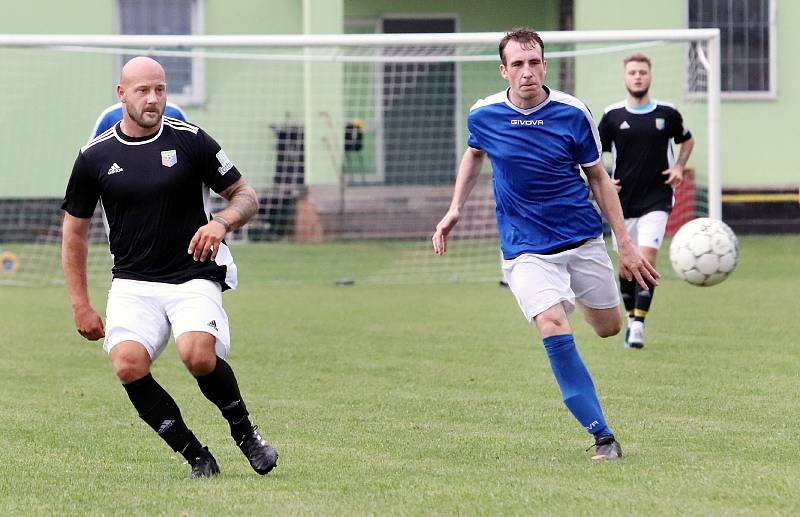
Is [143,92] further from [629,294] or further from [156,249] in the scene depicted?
[629,294]

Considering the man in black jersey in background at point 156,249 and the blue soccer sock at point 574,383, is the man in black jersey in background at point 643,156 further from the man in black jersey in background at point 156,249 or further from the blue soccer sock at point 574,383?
the man in black jersey in background at point 156,249

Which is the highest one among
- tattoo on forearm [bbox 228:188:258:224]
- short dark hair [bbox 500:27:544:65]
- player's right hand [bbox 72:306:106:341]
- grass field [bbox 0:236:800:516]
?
short dark hair [bbox 500:27:544:65]

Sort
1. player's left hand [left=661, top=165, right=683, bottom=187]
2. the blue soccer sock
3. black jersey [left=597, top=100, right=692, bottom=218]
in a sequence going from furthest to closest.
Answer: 1. black jersey [left=597, top=100, right=692, bottom=218]
2. player's left hand [left=661, top=165, right=683, bottom=187]
3. the blue soccer sock

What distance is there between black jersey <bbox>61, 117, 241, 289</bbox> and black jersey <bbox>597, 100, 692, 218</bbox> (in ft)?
19.6

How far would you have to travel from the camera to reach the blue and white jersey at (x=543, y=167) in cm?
696

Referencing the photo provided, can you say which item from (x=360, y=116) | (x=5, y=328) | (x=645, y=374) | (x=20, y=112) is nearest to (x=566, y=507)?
(x=645, y=374)

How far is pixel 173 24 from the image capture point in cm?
2412

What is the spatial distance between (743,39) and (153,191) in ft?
63.4

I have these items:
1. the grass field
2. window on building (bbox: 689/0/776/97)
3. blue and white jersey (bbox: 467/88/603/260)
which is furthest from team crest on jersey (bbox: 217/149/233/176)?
window on building (bbox: 689/0/776/97)

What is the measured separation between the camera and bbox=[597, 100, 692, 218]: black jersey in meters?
11.7

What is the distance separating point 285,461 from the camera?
665cm

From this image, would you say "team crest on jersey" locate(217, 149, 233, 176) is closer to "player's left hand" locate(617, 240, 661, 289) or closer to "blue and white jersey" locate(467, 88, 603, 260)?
"blue and white jersey" locate(467, 88, 603, 260)

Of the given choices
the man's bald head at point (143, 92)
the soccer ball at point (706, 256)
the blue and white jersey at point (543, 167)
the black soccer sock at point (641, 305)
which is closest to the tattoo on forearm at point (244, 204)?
the man's bald head at point (143, 92)

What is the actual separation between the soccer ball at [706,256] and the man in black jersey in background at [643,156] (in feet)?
2.75
